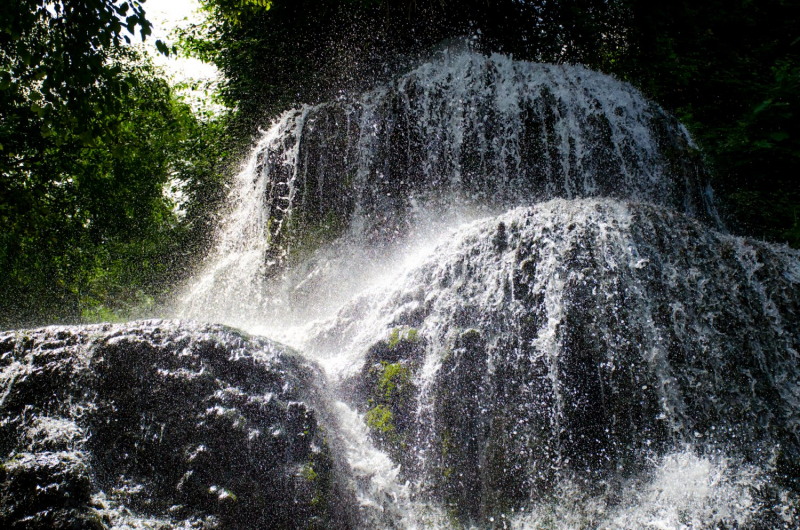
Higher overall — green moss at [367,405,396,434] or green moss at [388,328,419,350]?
green moss at [388,328,419,350]

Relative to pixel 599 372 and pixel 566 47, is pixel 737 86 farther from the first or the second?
pixel 599 372

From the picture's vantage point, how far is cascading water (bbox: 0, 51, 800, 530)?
2.83 metres

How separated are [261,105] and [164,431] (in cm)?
970

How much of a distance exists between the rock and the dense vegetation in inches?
105

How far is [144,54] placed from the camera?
1441 cm

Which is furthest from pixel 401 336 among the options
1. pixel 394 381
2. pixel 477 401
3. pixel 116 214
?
pixel 116 214

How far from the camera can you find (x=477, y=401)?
3.54 m

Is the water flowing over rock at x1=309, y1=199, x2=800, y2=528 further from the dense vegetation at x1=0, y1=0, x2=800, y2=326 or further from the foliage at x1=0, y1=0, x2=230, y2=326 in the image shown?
the foliage at x1=0, y1=0, x2=230, y2=326

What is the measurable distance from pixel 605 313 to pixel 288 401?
213 cm

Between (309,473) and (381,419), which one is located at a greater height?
(381,419)

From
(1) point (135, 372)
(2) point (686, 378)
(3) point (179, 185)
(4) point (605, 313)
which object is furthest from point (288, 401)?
(3) point (179, 185)

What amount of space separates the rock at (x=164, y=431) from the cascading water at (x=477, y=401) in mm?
11

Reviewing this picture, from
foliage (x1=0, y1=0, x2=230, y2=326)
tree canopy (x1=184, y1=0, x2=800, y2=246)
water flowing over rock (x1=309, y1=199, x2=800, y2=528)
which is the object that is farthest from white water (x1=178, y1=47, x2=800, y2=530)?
foliage (x1=0, y1=0, x2=230, y2=326)

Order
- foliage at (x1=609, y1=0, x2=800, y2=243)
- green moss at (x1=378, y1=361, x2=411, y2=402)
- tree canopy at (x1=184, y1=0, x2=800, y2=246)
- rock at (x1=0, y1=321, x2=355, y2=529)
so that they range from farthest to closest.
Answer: tree canopy at (x1=184, y1=0, x2=800, y2=246), foliage at (x1=609, y1=0, x2=800, y2=243), green moss at (x1=378, y1=361, x2=411, y2=402), rock at (x1=0, y1=321, x2=355, y2=529)
